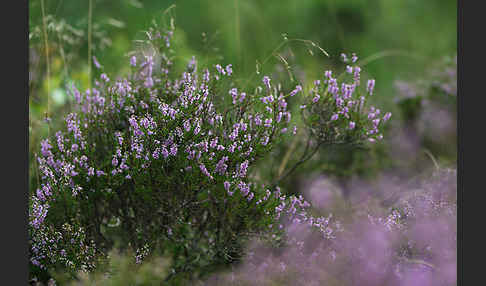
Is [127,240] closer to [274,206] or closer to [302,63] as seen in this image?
[274,206]

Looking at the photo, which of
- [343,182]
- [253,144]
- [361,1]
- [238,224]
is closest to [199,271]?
[238,224]

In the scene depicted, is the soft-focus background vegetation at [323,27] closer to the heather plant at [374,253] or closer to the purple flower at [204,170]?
the heather plant at [374,253]

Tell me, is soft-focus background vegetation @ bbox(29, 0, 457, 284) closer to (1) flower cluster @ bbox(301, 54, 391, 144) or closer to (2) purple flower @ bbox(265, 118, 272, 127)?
(1) flower cluster @ bbox(301, 54, 391, 144)

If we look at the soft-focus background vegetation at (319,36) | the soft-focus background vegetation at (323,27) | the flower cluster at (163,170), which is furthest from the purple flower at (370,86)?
the soft-focus background vegetation at (323,27)

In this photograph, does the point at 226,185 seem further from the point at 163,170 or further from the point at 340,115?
the point at 340,115

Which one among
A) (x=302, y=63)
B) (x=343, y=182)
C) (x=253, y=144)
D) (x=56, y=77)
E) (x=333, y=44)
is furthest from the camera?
(x=333, y=44)

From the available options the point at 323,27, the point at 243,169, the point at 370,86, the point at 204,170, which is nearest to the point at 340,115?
the point at 370,86

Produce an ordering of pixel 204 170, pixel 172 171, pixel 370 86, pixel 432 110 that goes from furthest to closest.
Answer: pixel 432 110 < pixel 370 86 < pixel 172 171 < pixel 204 170

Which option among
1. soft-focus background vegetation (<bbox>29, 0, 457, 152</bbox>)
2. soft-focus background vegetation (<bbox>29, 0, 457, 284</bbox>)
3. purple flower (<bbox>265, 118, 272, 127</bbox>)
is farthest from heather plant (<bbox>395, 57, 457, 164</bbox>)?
purple flower (<bbox>265, 118, 272, 127</bbox>)
